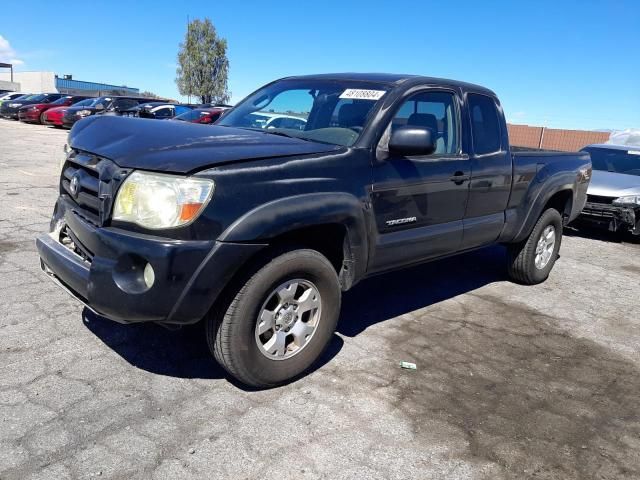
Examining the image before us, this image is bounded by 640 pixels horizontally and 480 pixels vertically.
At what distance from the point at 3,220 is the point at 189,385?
458 centimetres

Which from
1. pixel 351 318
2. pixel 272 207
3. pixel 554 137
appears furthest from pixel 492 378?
pixel 554 137

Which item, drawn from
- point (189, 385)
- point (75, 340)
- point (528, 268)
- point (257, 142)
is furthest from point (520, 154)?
point (75, 340)

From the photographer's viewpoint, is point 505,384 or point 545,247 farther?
point 545,247

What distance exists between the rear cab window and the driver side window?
0.23 m

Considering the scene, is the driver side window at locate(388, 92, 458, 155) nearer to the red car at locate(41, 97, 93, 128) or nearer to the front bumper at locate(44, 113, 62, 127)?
the red car at locate(41, 97, 93, 128)

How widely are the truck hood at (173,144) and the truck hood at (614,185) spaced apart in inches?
261

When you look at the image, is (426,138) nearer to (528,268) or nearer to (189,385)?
(189,385)

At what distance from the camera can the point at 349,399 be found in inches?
126

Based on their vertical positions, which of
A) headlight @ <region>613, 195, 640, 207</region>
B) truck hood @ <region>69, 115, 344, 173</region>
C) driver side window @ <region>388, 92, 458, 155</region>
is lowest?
headlight @ <region>613, 195, 640, 207</region>

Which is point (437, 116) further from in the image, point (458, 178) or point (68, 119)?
point (68, 119)

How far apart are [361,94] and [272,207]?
142 centimetres

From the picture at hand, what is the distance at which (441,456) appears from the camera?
2.74 meters

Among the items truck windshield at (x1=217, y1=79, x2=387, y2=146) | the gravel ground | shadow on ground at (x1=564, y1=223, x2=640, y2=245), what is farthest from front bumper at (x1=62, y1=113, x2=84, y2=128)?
truck windshield at (x1=217, y1=79, x2=387, y2=146)

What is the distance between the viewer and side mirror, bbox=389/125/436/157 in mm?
3459
